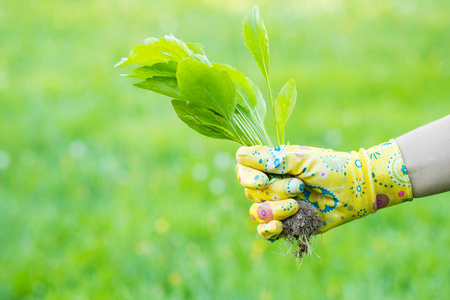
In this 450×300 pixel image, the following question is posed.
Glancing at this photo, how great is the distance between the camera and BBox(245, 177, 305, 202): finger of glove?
156 cm

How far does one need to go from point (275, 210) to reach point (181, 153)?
6.55 feet

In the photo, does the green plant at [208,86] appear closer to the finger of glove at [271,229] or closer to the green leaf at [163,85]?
the green leaf at [163,85]

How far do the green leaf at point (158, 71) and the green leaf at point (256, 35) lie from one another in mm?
260

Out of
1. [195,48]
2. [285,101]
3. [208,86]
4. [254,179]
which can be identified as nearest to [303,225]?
[254,179]

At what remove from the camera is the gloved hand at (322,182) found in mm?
1557

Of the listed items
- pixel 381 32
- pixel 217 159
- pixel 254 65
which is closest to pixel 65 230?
pixel 217 159

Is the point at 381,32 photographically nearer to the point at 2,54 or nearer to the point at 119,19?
the point at 119,19

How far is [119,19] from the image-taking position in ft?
18.6

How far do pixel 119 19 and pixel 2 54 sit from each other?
1339mm

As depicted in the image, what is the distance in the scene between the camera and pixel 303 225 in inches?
61.1

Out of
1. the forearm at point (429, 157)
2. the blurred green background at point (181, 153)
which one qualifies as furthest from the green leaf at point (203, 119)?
the blurred green background at point (181, 153)

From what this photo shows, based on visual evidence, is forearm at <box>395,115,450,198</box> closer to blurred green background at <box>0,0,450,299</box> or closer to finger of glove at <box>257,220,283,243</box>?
finger of glove at <box>257,220,283,243</box>

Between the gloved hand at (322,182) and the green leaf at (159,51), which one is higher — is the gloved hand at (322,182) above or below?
below

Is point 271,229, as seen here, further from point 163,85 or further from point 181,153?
point 181,153
